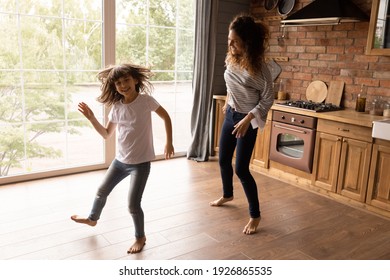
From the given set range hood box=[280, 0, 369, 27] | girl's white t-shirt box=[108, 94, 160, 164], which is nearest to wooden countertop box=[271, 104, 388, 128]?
range hood box=[280, 0, 369, 27]

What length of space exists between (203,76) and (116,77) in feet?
7.36

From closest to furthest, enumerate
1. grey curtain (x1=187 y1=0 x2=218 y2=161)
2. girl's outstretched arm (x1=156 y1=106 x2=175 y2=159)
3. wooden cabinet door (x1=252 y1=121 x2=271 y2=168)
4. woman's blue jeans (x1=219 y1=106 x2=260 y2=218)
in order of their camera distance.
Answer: girl's outstretched arm (x1=156 y1=106 x2=175 y2=159) → woman's blue jeans (x1=219 y1=106 x2=260 y2=218) → wooden cabinet door (x1=252 y1=121 x2=271 y2=168) → grey curtain (x1=187 y1=0 x2=218 y2=161)

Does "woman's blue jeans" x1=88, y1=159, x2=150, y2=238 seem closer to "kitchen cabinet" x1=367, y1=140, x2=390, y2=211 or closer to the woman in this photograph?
the woman

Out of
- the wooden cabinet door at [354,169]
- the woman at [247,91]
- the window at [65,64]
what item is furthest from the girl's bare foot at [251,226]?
the window at [65,64]

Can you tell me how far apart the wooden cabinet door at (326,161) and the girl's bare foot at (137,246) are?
183 cm

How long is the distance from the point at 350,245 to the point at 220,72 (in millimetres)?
2611

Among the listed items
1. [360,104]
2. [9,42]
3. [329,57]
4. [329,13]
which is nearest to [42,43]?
[9,42]

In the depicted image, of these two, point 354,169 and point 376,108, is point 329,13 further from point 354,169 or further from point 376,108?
point 354,169

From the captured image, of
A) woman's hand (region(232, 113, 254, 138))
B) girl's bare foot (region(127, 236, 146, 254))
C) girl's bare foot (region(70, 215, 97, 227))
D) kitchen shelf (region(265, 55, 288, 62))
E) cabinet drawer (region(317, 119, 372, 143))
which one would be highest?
kitchen shelf (region(265, 55, 288, 62))

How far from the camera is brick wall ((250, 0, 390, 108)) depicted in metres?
3.37

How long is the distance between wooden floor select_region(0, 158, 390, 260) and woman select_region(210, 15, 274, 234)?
0.28 meters

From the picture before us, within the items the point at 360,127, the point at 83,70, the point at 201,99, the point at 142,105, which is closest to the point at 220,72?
the point at 201,99

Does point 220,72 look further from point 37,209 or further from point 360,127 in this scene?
point 37,209

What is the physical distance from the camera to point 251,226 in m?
2.55
